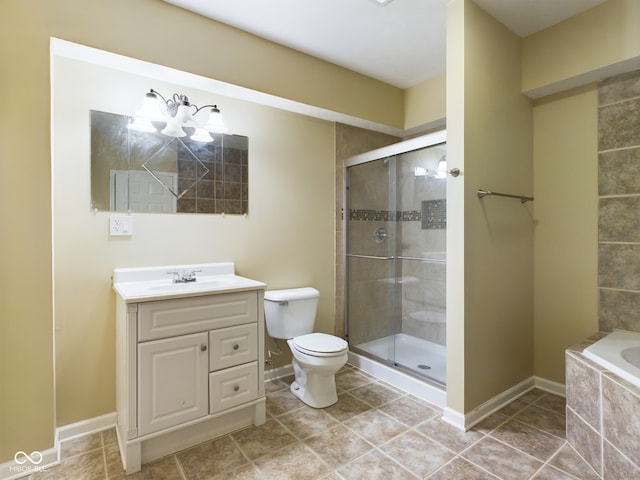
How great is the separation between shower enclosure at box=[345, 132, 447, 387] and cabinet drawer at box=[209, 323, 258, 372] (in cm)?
121

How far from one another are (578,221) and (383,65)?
A: 1.79m

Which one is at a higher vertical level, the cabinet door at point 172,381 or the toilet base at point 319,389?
the cabinet door at point 172,381

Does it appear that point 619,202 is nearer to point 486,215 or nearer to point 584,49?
point 486,215

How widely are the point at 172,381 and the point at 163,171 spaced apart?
1253 millimetres

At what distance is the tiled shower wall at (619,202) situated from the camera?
200 centimetres

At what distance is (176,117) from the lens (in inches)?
80.6

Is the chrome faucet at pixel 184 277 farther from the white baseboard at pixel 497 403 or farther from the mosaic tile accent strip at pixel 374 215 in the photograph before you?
the white baseboard at pixel 497 403

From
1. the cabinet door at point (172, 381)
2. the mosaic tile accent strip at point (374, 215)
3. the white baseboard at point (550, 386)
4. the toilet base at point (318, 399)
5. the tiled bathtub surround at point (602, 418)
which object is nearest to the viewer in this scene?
the tiled bathtub surround at point (602, 418)

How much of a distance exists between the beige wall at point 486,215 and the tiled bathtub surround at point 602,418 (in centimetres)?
44

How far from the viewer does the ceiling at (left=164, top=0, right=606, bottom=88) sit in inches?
74.9

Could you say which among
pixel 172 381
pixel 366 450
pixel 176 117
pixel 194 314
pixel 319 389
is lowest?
pixel 366 450

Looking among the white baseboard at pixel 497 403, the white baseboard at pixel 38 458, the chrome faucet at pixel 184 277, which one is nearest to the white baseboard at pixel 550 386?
the white baseboard at pixel 497 403

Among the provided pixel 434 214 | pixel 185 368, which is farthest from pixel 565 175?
pixel 185 368

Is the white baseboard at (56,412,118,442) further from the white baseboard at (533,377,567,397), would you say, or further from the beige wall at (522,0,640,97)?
the beige wall at (522,0,640,97)
